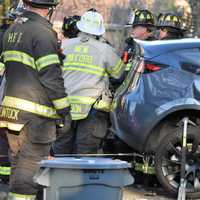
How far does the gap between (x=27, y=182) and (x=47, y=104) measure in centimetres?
64

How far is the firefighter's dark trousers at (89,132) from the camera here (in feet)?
23.1

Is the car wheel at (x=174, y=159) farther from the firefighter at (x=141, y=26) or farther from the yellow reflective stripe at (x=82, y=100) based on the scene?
the firefighter at (x=141, y=26)

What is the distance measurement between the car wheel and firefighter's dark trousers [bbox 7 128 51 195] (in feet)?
5.87

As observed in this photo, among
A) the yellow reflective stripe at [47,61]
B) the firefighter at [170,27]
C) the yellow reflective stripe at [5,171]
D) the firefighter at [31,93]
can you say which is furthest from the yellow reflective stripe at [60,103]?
the firefighter at [170,27]

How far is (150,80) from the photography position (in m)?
7.05

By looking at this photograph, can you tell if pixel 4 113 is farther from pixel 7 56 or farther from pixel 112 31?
pixel 112 31

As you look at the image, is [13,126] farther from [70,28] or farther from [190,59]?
[70,28]

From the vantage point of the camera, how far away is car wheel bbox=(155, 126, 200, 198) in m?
6.99

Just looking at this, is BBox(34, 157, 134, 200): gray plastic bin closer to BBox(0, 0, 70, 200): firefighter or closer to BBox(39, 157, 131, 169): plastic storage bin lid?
BBox(39, 157, 131, 169): plastic storage bin lid

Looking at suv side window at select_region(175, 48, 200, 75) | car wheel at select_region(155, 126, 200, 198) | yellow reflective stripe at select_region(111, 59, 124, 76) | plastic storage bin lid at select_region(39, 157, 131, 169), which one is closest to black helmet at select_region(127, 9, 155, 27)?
suv side window at select_region(175, 48, 200, 75)

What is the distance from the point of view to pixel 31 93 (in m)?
5.46

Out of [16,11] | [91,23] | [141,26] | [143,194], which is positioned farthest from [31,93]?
[141,26]

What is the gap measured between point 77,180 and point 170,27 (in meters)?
4.46

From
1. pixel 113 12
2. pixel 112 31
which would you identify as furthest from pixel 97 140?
pixel 113 12
